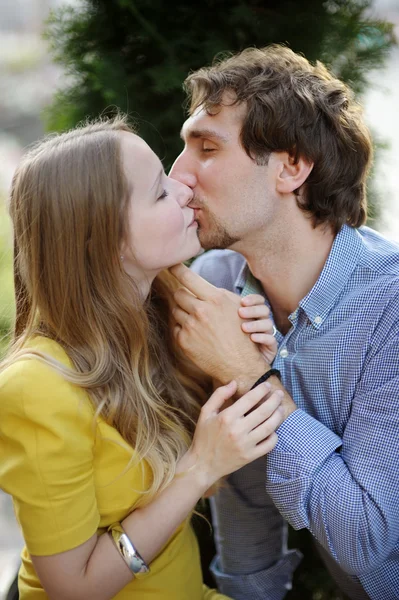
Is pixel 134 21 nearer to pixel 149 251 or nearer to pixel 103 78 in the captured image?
pixel 103 78

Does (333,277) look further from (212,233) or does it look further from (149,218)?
(149,218)

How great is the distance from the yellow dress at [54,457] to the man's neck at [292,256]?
2.57 ft

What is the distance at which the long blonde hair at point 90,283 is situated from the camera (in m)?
1.64

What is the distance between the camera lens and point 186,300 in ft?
6.40

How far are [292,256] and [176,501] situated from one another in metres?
0.88

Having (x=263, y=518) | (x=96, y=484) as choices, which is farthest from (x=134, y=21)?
(x=263, y=518)

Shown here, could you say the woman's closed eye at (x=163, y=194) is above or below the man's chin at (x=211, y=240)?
above

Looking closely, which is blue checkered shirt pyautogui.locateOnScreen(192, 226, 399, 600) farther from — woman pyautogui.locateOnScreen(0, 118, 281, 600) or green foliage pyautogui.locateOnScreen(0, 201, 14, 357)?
green foliage pyautogui.locateOnScreen(0, 201, 14, 357)

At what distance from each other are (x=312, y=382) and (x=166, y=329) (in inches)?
19.3

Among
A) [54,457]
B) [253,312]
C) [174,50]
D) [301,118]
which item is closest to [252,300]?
[253,312]

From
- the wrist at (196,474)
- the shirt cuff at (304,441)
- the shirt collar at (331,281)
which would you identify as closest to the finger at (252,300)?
the shirt collar at (331,281)

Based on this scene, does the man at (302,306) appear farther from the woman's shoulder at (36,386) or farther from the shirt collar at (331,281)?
the woman's shoulder at (36,386)

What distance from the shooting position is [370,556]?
1679 mm

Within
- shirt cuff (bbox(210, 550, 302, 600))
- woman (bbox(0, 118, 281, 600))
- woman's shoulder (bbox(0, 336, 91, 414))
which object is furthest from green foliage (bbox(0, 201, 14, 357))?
shirt cuff (bbox(210, 550, 302, 600))
